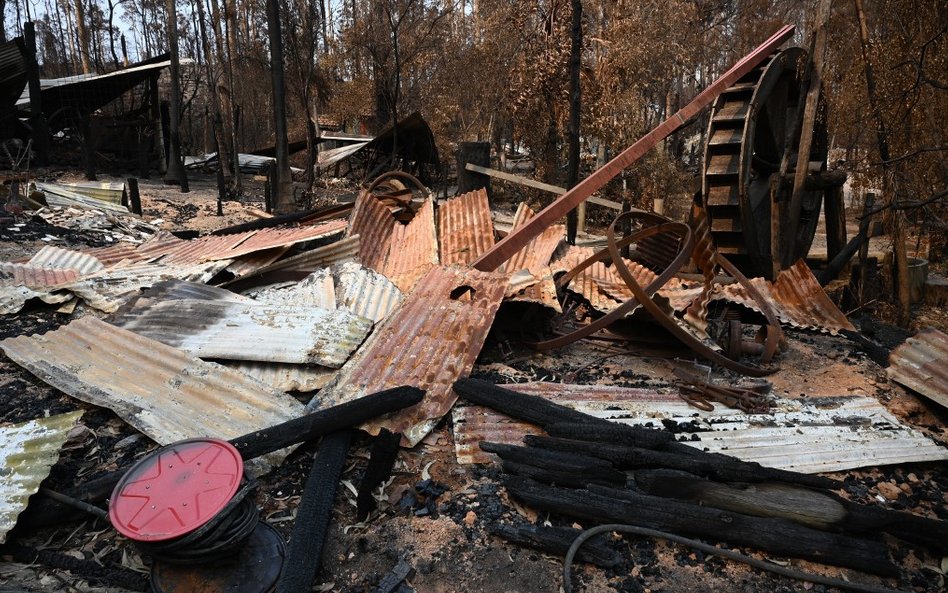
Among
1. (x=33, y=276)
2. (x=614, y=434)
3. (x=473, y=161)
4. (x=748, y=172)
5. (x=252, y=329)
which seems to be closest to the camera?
(x=614, y=434)

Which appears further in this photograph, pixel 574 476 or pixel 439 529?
pixel 574 476

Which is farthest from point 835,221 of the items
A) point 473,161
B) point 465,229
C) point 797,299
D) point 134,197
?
point 134,197

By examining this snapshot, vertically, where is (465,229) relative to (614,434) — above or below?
above

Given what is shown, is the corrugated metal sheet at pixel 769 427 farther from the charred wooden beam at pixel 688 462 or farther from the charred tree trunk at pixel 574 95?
the charred tree trunk at pixel 574 95

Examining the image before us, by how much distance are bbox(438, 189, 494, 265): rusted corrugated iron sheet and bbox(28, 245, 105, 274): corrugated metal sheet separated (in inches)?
144

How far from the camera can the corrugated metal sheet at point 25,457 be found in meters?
2.68

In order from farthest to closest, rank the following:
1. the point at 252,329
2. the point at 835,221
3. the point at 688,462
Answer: the point at 835,221, the point at 252,329, the point at 688,462

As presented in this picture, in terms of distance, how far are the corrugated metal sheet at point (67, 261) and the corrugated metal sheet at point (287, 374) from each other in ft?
10.4

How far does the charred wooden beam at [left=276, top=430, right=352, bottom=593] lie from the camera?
242 cm

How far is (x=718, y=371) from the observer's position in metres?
4.69

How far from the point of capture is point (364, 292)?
523 cm

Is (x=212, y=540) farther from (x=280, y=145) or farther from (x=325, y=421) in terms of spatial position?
(x=280, y=145)

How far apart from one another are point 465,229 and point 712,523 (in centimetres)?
471

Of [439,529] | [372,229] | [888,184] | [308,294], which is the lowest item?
[439,529]
